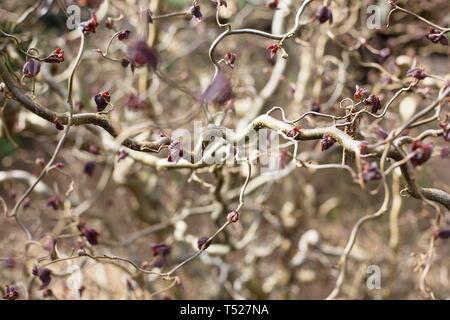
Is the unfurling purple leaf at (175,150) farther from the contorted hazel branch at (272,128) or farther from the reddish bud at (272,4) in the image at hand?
the reddish bud at (272,4)

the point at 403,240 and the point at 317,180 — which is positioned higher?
the point at 317,180

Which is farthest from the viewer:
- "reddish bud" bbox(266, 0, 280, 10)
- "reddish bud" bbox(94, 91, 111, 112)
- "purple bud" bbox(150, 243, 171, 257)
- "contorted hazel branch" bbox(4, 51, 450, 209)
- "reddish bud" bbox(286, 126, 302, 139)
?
"purple bud" bbox(150, 243, 171, 257)

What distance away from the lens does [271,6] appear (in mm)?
1965

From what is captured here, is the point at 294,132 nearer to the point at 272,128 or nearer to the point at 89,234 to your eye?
the point at 272,128

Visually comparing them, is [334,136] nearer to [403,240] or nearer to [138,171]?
[138,171]

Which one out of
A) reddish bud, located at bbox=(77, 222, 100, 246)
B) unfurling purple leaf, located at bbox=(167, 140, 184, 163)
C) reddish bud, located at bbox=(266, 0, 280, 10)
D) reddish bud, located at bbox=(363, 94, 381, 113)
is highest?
reddish bud, located at bbox=(266, 0, 280, 10)

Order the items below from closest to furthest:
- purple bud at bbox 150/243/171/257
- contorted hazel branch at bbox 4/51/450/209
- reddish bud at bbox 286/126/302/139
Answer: contorted hazel branch at bbox 4/51/450/209 → reddish bud at bbox 286/126/302/139 → purple bud at bbox 150/243/171/257

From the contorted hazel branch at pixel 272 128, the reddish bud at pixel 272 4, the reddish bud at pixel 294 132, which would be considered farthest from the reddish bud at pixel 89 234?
the reddish bud at pixel 272 4

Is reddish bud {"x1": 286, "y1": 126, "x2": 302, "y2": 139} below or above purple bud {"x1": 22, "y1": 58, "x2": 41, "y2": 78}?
below

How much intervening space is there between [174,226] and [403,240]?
2308mm

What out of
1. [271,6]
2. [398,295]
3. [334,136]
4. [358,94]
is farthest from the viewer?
[398,295]

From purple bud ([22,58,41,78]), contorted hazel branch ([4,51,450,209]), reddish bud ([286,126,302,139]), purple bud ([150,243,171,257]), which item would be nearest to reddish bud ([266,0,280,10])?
contorted hazel branch ([4,51,450,209])

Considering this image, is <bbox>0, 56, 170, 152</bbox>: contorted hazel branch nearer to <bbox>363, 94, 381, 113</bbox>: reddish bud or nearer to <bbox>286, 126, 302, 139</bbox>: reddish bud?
<bbox>286, 126, 302, 139</bbox>: reddish bud
